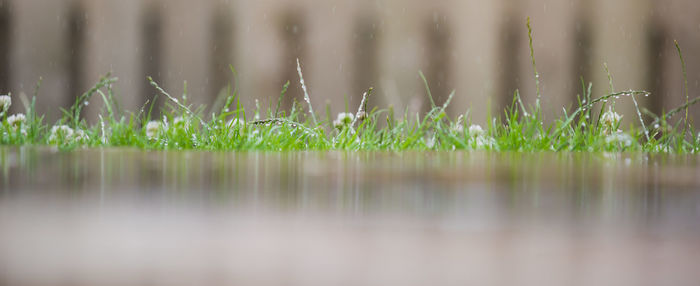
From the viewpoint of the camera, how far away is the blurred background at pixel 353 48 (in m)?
1.79

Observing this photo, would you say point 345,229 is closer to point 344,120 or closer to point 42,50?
point 344,120

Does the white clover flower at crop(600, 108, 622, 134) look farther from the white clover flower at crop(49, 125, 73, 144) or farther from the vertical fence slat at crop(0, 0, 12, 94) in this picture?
the vertical fence slat at crop(0, 0, 12, 94)

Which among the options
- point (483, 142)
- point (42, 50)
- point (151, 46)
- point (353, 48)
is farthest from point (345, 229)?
point (42, 50)

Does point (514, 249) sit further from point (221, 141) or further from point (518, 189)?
point (221, 141)

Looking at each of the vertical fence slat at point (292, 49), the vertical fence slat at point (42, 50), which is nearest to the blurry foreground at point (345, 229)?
the vertical fence slat at point (292, 49)

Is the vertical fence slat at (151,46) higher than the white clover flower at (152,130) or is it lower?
higher

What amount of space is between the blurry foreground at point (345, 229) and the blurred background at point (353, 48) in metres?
1.28

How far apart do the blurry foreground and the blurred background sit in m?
1.28

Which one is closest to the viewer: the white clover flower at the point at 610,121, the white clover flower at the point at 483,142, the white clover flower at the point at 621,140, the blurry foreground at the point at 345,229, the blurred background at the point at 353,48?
the blurry foreground at the point at 345,229

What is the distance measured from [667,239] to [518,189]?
17cm

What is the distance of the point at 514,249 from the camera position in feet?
0.89

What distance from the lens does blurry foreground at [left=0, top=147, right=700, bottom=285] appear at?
0.80ft

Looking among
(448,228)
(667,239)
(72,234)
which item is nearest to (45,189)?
(72,234)

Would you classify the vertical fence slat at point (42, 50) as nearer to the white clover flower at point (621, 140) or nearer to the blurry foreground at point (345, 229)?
the blurry foreground at point (345, 229)
